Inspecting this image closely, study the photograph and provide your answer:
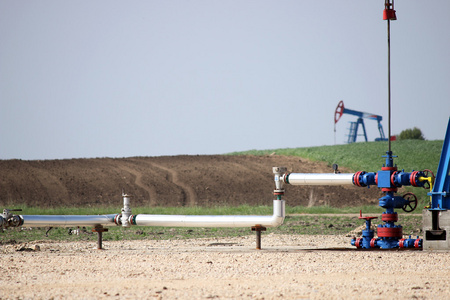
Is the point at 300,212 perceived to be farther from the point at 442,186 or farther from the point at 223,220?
the point at 442,186

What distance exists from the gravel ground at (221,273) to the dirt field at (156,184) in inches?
907

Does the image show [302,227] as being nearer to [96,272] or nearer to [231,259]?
[231,259]

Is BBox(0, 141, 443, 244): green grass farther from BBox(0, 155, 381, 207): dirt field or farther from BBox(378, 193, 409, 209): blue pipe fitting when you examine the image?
BBox(378, 193, 409, 209): blue pipe fitting

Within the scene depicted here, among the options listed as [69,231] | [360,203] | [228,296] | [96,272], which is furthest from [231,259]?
[360,203]

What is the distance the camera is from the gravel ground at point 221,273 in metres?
9.36

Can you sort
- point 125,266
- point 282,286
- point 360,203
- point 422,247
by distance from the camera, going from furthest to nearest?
point 360,203 < point 422,247 < point 125,266 < point 282,286

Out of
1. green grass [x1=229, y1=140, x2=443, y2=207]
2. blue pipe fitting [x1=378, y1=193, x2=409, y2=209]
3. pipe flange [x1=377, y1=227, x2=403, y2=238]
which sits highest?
green grass [x1=229, y1=140, x2=443, y2=207]

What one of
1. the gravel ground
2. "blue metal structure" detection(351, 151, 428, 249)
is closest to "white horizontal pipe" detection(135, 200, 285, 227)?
the gravel ground

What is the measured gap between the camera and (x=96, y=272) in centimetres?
1168

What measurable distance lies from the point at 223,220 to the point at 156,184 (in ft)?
92.7

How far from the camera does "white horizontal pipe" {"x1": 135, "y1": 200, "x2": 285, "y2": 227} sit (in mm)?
14930

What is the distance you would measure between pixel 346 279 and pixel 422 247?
4927mm

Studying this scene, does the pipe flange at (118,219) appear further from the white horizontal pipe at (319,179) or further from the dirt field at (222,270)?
the white horizontal pipe at (319,179)

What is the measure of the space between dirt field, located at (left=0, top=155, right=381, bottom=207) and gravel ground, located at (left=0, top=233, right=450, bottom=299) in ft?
75.6
